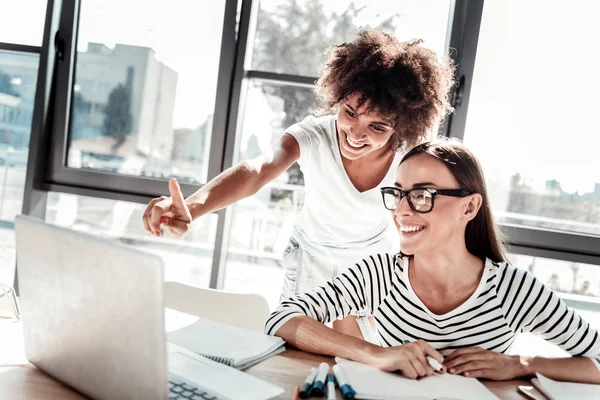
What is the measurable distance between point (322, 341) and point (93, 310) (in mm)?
568

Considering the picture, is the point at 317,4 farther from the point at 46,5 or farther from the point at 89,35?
the point at 46,5

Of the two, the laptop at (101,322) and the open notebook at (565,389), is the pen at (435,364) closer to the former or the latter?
the open notebook at (565,389)

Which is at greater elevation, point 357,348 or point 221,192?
point 221,192

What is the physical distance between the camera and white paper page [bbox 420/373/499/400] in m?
0.98

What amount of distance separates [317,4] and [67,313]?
2278 millimetres

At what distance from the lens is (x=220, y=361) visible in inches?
40.3

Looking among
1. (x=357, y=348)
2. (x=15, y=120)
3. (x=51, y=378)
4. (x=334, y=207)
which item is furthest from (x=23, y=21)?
(x=357, y=348)

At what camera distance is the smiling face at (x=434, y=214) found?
141cm

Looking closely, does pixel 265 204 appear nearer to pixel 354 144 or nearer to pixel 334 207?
pixel 334 207

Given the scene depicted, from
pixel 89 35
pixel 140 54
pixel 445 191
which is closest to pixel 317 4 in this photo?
pixel 140 54

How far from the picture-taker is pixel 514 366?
46.1 inches

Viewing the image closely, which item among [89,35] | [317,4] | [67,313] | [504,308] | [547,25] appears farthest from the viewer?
[89,35]

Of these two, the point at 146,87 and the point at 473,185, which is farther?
the point at 146,87

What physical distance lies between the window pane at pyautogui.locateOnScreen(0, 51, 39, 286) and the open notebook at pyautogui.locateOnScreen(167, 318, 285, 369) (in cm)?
222
